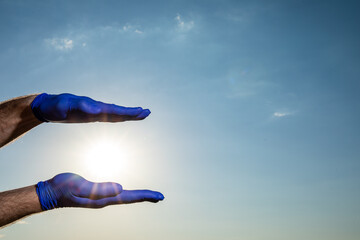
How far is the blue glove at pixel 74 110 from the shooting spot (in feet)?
9.11

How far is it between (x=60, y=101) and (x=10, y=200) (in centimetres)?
119

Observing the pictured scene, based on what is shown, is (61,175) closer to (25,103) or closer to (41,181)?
(41,181)

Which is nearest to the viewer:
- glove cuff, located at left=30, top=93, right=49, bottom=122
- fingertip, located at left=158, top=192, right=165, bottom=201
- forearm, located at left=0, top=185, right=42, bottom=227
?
forearm, located at left=0, top=185, right=42, bottom=227

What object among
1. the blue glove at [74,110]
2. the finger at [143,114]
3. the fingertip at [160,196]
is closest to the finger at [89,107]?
the blue glove at [74,110]

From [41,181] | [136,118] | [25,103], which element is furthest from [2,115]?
[136,118]

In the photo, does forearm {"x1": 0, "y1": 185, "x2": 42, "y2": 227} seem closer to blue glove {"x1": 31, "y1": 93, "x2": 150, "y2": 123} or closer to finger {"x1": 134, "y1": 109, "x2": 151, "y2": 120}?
blue glove {"x1": 31, "y1": 93, "x2": 150, "y2": 123}

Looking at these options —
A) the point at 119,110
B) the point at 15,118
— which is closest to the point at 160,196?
the point at 119,110

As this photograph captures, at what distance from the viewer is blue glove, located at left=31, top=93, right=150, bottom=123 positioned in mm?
2777

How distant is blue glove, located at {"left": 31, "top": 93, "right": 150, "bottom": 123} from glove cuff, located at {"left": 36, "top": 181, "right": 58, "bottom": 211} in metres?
0.79

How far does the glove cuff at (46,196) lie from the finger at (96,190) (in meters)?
0.28

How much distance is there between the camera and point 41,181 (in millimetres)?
3156

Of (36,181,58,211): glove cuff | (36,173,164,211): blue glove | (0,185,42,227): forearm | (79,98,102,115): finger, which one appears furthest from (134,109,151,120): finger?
(0,185,42,227): forearm

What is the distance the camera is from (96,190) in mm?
3061

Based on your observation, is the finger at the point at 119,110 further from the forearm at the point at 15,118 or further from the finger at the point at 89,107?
the forearm at the point at 15,118
